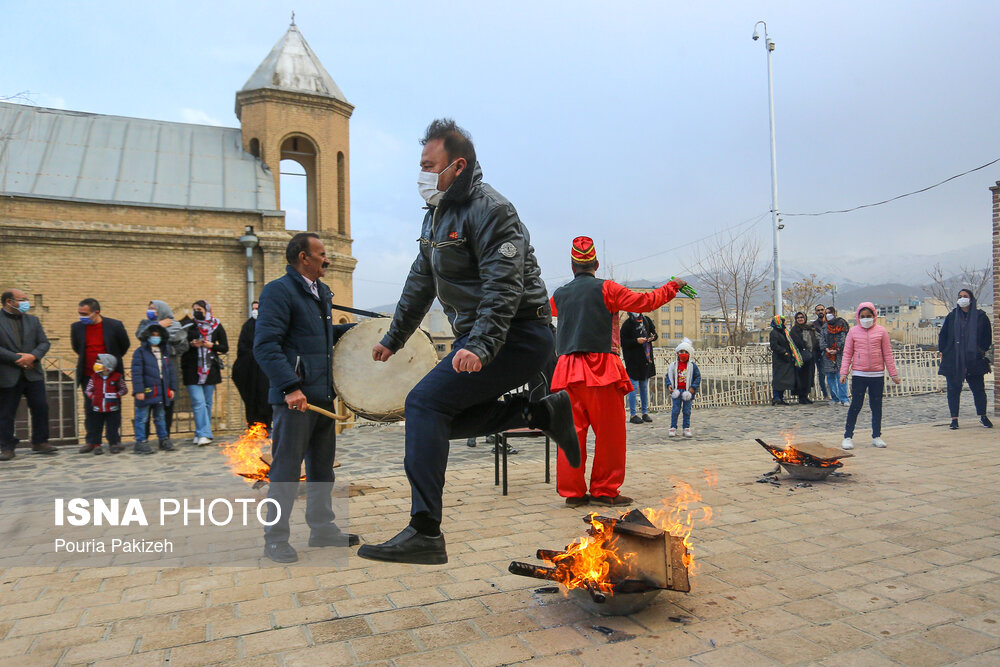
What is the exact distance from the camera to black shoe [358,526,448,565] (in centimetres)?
324

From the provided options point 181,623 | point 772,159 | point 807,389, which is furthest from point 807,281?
point 181,623

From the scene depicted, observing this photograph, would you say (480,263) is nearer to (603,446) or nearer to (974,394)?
(603,446)

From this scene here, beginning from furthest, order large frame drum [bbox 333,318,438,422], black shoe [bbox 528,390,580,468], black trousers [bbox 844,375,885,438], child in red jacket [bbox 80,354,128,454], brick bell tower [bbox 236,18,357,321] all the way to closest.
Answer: brick bell tower [bbox 236,18,357,321], child in red jacket [bbox 80,354,128,454], black trousers [bbox 844,375,885,438], large frame drum [bbox 333,318,438,422], black shoe [bbox 528,390,580,468]

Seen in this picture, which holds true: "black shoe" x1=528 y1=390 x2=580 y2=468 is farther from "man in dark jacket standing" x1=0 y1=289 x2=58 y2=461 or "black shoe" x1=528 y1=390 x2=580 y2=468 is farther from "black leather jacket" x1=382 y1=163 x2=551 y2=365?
"man in dark jacket standing" x1=0 y1=289 x2=58 y2=461

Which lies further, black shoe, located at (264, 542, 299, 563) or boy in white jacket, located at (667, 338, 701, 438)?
boy in white jacket, located at (667, 338, 701, 438)

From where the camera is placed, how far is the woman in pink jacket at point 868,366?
843 cm

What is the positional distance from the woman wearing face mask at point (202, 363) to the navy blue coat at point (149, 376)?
1.17 feet

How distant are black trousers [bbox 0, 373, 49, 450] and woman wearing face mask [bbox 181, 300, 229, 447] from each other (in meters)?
1.92

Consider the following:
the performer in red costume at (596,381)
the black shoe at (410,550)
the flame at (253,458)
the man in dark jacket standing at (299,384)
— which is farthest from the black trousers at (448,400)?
the flame at (253,458)

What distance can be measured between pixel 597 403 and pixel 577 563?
8.39ft

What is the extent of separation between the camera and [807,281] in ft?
149

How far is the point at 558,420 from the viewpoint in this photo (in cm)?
403

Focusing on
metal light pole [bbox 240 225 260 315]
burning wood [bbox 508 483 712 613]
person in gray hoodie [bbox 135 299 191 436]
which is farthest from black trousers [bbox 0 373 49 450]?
metal light pole [bbox 240 225 260 315]

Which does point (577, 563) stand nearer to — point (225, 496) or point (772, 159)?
point (225, 496)
